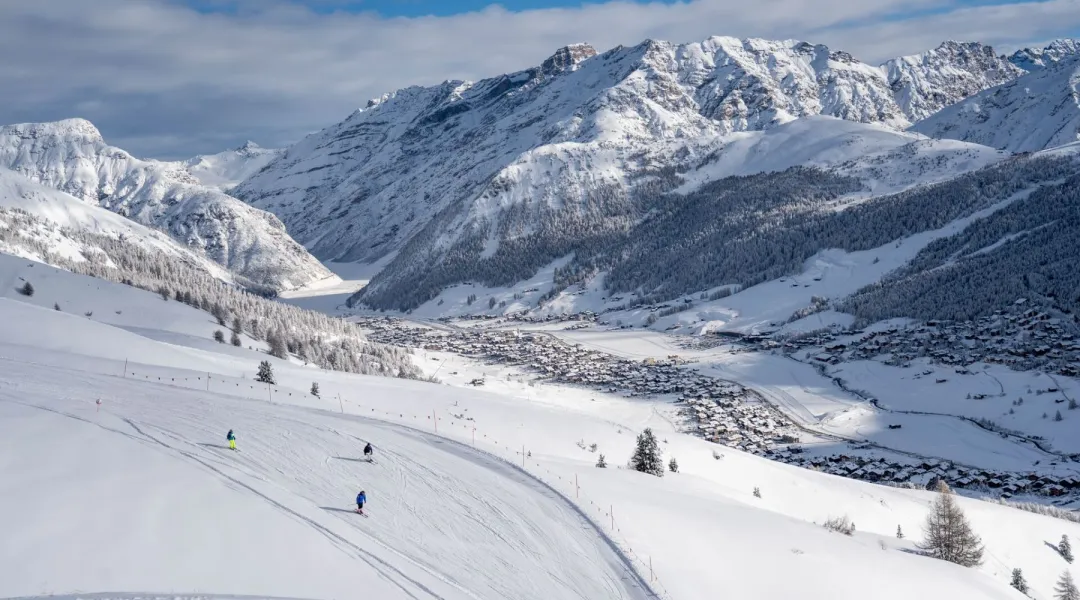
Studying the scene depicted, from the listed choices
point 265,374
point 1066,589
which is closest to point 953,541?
point 1066,589

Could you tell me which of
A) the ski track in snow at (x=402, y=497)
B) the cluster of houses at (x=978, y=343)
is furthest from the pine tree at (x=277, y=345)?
the cluster of houses at (x=978, y=343)

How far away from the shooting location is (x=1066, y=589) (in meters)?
35.7

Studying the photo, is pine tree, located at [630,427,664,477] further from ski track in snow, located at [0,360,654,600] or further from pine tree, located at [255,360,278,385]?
pine tree, located at [255,360,278,385]

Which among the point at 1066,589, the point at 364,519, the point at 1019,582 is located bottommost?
the point at 1066,589

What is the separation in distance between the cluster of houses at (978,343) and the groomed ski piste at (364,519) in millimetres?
50435

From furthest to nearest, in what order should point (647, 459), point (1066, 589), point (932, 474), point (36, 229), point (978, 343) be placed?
point (36, 229) → point (978, 343) → point (932, 474) → point (647, 459) → point (1066, 589)

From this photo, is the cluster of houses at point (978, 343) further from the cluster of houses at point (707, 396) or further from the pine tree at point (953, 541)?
the pine tree at point (953, 541)

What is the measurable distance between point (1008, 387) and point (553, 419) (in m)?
57.1

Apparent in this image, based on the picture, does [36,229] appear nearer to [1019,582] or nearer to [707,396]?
[707,396]


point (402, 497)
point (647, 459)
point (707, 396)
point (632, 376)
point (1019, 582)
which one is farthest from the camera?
point (632, 376)

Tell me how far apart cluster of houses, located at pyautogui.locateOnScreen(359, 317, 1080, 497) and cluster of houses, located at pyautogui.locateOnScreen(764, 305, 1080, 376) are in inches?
61.0

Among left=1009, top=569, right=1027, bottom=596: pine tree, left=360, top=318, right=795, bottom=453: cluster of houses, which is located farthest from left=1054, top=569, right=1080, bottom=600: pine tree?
left=360, top=318, right=795, bottom=453: cluster of houses

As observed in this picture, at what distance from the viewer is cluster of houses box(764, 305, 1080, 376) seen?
287 feet

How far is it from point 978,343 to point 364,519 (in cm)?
9545
